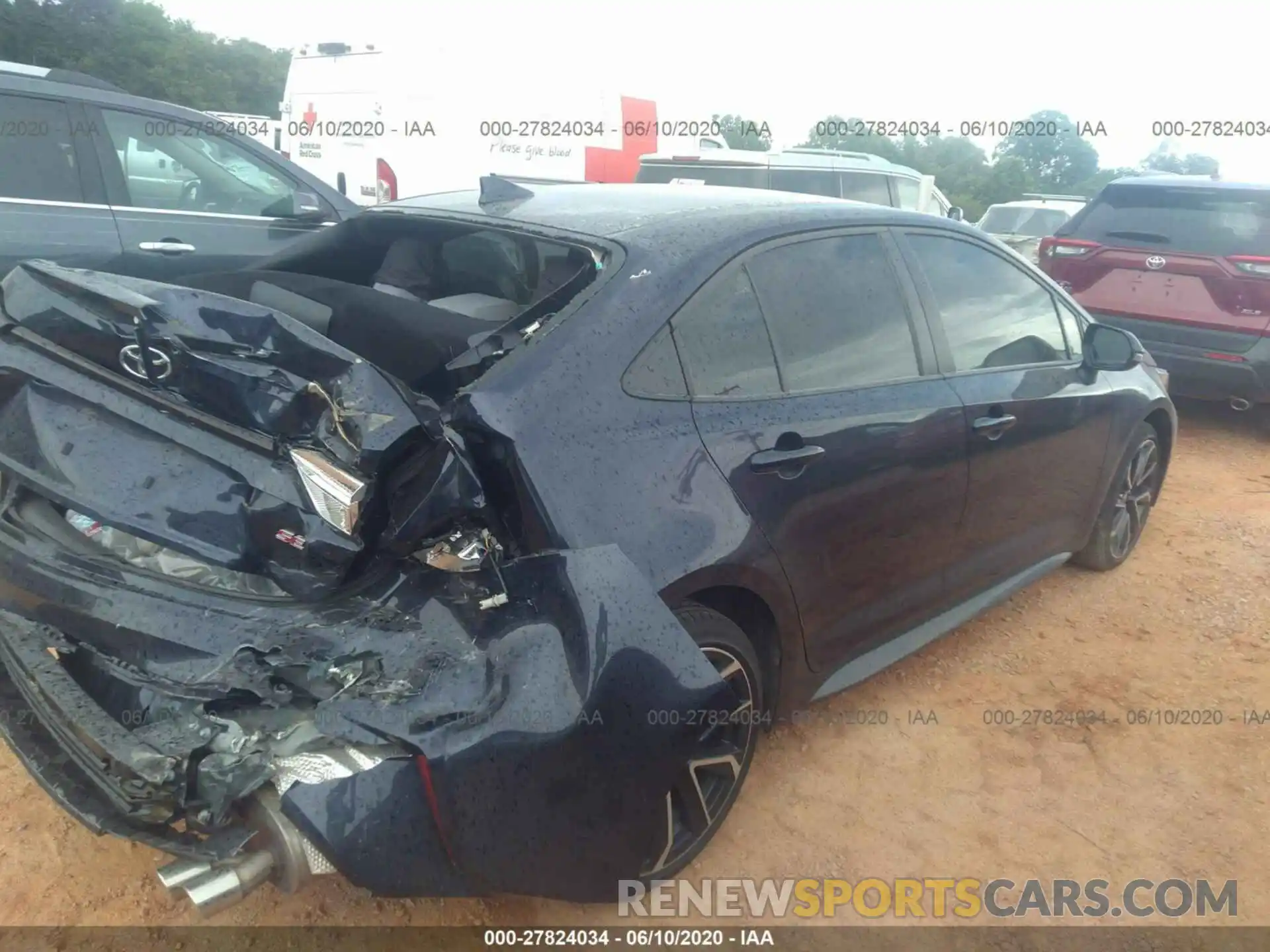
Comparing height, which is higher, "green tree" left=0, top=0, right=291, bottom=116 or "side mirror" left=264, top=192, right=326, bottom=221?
"green tree" left=0, top=0, right=291, bottom=116

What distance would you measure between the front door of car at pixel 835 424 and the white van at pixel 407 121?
656cm

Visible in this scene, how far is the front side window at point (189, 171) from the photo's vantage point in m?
4.88

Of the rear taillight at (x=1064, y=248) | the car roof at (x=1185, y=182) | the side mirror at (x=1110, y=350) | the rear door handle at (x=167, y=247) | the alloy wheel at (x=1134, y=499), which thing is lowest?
the alloy wheel at (x=1134, y=499)

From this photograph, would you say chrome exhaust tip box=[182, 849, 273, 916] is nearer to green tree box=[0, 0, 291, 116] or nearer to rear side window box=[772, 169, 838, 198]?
rear side window box=[772, 169, 838, 198]

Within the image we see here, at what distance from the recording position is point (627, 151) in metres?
11.7

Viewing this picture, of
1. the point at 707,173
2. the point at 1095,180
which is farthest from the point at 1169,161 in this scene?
the point at 707,173

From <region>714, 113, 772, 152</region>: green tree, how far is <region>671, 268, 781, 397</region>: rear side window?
775 cm

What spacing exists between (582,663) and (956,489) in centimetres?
169

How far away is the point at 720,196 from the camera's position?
300cm

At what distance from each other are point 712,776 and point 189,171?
4602 mm

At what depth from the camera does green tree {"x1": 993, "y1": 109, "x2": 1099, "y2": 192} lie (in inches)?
1196

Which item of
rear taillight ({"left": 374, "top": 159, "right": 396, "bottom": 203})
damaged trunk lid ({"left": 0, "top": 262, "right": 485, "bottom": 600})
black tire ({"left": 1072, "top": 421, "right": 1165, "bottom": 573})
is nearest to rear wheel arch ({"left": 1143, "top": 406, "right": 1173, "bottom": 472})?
black tire ({"left": 1072, "top": 421, "right": 1165, "bottom": 573})

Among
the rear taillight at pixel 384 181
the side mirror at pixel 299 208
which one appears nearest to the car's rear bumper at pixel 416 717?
→ the side mirror at pixel 299 208

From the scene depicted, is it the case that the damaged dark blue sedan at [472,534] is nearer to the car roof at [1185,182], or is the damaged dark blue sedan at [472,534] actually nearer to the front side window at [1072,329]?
the front side window at [1072,329]
